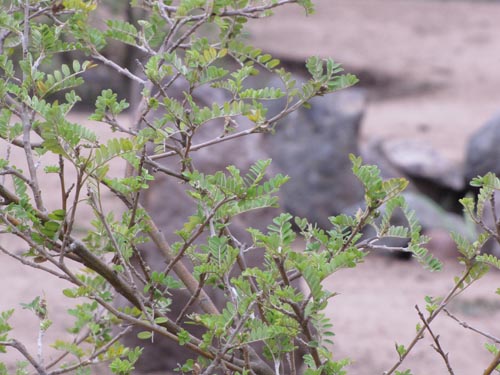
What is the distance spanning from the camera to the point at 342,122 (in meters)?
6.34

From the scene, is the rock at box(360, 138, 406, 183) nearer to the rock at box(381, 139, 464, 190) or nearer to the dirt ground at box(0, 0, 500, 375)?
the rock at box(381, 139, 464, 190)

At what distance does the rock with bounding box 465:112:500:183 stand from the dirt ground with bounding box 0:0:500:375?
0.89 m

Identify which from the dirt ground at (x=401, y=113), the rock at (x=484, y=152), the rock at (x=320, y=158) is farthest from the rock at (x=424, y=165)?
the dirt ground at (x=401, y=113)

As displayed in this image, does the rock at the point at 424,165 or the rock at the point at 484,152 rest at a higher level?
the rock at the point at 484,152

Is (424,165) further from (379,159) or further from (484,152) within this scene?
(484,152)

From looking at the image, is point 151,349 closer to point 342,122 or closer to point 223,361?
point 223,361

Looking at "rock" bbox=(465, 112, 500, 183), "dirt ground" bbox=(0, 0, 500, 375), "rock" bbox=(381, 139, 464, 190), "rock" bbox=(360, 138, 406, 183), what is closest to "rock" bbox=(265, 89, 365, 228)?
"rock" bbox=(360, 138, 406, 183)

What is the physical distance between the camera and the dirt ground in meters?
4.00

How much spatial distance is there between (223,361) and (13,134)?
0.53 meters

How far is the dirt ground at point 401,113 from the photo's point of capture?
157 inches

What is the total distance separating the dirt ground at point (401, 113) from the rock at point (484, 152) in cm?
89

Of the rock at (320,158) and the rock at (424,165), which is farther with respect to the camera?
the rock at (424,165)

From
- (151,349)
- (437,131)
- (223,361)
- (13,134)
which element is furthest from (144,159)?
(437,131)

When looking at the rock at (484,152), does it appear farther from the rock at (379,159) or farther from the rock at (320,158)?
the rock at (320,158)
